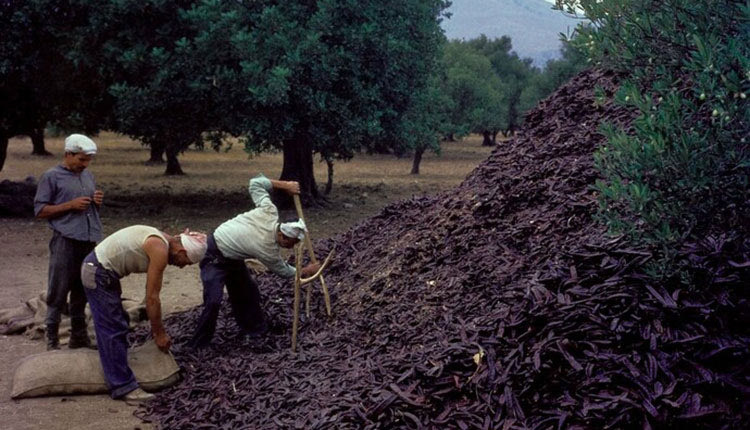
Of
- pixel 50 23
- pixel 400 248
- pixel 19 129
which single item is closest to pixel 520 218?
pixel 400 248

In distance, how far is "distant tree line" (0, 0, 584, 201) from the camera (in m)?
13.7

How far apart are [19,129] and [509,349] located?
14.9m

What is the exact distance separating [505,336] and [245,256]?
2653 millimetres

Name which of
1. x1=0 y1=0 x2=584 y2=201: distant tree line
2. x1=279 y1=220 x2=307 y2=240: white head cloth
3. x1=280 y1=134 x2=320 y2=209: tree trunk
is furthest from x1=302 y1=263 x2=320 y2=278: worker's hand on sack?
x1=280 y1=134 x2=320 y2=209: tree trunk

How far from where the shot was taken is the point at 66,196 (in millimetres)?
6676

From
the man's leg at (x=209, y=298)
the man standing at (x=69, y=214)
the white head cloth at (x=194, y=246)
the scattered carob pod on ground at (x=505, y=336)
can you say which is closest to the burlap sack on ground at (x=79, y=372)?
the scattered carob pod on ground at (x=505, y=336)

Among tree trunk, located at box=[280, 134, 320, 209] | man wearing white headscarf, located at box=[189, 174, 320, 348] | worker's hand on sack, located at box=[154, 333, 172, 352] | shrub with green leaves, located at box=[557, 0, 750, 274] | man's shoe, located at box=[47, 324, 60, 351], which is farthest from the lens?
tree trunk, located at box=[280, 134, 320, 209]

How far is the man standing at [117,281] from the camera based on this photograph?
5.94 m

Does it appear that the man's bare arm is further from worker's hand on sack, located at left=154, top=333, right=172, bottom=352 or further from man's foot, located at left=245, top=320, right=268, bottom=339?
man's foot, located at left=245, top=320, right=268, bottom=339

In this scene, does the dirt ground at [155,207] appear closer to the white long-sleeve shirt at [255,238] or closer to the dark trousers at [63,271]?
the dark trousers at [63,271]

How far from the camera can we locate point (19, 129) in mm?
16625

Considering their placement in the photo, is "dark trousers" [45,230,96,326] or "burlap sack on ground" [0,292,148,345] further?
"burlap sack on ground" [0,292,148,345]

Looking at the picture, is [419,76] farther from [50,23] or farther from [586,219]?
[586,219]

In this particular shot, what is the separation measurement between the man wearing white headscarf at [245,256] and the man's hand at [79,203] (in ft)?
3.68
